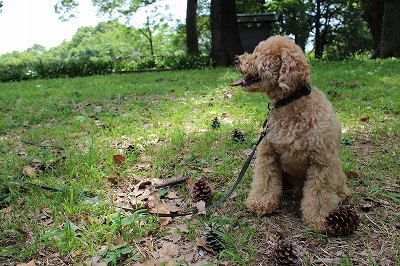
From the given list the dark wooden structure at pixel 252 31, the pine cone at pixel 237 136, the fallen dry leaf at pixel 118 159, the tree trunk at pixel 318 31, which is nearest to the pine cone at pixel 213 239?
the fallen dry leaf at pixel 118 159

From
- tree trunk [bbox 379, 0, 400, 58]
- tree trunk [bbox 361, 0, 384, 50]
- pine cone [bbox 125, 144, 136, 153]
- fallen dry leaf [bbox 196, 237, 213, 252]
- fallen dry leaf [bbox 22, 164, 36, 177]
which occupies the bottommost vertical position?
fallen dry leaf [bbox 196, 237, 213, 252]

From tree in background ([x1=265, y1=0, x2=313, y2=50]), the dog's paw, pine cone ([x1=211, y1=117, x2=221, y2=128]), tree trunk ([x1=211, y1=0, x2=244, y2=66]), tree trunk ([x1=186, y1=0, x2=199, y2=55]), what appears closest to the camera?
the dog's paw

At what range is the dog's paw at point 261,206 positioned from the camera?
235 centimetres

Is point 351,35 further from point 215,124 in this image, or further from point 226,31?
point 215,124

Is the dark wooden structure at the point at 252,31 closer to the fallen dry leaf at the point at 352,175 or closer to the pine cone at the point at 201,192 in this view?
the fallen dry leaf at the point at 352,175

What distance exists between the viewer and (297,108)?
7.20 ft

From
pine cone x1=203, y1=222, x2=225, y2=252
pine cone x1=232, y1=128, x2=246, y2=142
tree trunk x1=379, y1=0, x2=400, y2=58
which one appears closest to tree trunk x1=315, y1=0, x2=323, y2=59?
tree trunk x1=379, y1=0, x2=400, y2=58

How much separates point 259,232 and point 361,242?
27.7 inches

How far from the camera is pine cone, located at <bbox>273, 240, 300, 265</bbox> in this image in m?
1.79

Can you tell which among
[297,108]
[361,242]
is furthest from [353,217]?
[297,108]

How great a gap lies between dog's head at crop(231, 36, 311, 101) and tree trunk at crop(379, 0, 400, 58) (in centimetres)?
1234

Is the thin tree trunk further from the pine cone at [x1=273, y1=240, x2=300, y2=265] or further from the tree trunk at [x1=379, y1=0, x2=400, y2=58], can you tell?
the pine cone at [x1=273, y1=240, x2=300, y2=265]

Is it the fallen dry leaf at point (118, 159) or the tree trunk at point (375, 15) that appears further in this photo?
the tree trunk at point (375, 15)

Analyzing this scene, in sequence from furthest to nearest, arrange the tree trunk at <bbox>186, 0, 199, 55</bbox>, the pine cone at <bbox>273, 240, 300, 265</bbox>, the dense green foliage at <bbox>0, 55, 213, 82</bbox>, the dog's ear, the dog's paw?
the tree trunk at <bbox>186, 0, 199, 55</bbox> → the dense green foliage at <bbox>0, 55, 213, 82</bbox> → the dog's paw → the dog's ear → the pine cone at <bbox>273, 240, 300, 265</bbox>
